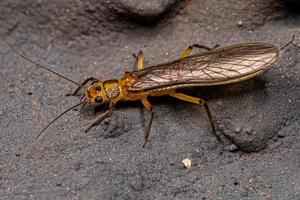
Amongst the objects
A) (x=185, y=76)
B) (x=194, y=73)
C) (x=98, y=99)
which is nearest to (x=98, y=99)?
(x=98, y=99)

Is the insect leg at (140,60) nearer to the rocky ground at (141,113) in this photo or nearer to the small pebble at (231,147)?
the rocky ground at (141,113)

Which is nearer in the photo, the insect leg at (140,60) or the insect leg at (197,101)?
the insect leg at (197,101)

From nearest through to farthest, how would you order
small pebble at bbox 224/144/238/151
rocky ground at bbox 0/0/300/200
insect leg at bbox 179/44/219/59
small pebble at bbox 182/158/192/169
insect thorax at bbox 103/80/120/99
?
1. rocky ground at bbox 0/0/300/200
2. small pebble at bbox 182/158/192/169
3. small pebble at bbox 224/144/238/151
4. insect thorax at bbox 103/80/120/99
5. insect leg at bbox 179/44/219/59

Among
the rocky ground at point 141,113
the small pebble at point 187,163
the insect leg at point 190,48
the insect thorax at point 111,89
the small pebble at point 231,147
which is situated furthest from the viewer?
the insect leg at point 190,48

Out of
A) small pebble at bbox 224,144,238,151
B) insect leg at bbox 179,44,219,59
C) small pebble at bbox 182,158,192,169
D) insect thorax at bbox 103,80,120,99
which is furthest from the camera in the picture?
insect leg at bbox 179,44,219,59

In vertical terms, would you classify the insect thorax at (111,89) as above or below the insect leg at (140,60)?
below

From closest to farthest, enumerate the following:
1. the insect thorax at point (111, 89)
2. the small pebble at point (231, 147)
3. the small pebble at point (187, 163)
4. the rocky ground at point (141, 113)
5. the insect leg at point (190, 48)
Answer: the rocky ground at point (141, 113) < the small pebble at point (187, 163) < the small pebble at point (231, 147) < the insect thorax at point (111, 89) < the insect leg at point (190, 48)

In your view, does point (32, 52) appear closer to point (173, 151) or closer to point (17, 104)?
point (17, 104)

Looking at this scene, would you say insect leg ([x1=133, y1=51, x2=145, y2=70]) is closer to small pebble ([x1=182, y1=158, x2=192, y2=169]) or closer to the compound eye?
the compound eye

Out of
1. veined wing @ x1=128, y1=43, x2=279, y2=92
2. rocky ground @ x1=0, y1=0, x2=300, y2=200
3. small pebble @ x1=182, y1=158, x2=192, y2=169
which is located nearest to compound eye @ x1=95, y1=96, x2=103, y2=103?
rocky ground @ x1=0, y1=0, x2=300, y2=200

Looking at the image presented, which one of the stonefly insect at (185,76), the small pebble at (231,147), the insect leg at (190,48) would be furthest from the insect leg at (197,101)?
the insect leg at (190,48)
